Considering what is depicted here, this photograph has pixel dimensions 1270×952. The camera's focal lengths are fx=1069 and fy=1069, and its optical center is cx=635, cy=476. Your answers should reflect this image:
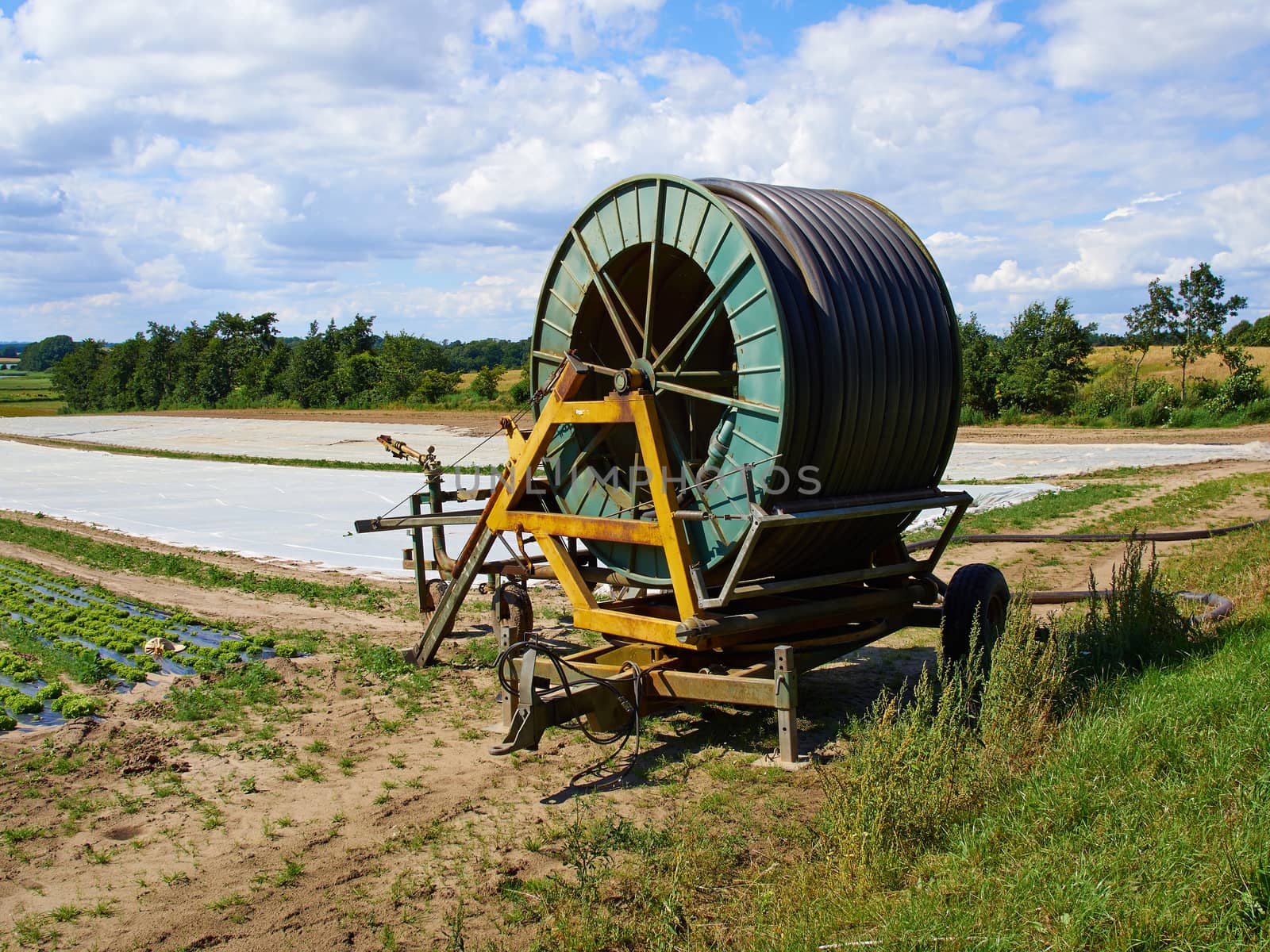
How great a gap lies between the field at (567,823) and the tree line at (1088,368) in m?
32.5

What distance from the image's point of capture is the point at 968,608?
25.5 ft

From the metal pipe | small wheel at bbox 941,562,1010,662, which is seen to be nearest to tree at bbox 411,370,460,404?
the metal pipe

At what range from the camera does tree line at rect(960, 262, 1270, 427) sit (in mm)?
39594

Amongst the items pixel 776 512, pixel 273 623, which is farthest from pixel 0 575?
pixel 776 512

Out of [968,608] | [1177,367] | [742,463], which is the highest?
[1177,367]

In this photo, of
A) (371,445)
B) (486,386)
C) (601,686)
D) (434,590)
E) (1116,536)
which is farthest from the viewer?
(486,386)

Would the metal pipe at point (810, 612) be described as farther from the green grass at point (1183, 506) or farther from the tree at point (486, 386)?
the tree at point (486, 386)

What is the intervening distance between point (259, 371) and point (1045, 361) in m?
56.0

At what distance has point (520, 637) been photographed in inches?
343

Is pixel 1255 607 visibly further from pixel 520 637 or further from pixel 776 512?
pixel 520 637

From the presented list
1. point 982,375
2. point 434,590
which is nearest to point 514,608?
point 434,590

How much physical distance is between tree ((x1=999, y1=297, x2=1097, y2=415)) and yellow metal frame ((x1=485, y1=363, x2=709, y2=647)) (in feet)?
122

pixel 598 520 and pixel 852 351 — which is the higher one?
pixel 852 351

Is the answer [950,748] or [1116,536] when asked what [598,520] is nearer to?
[950,748]
